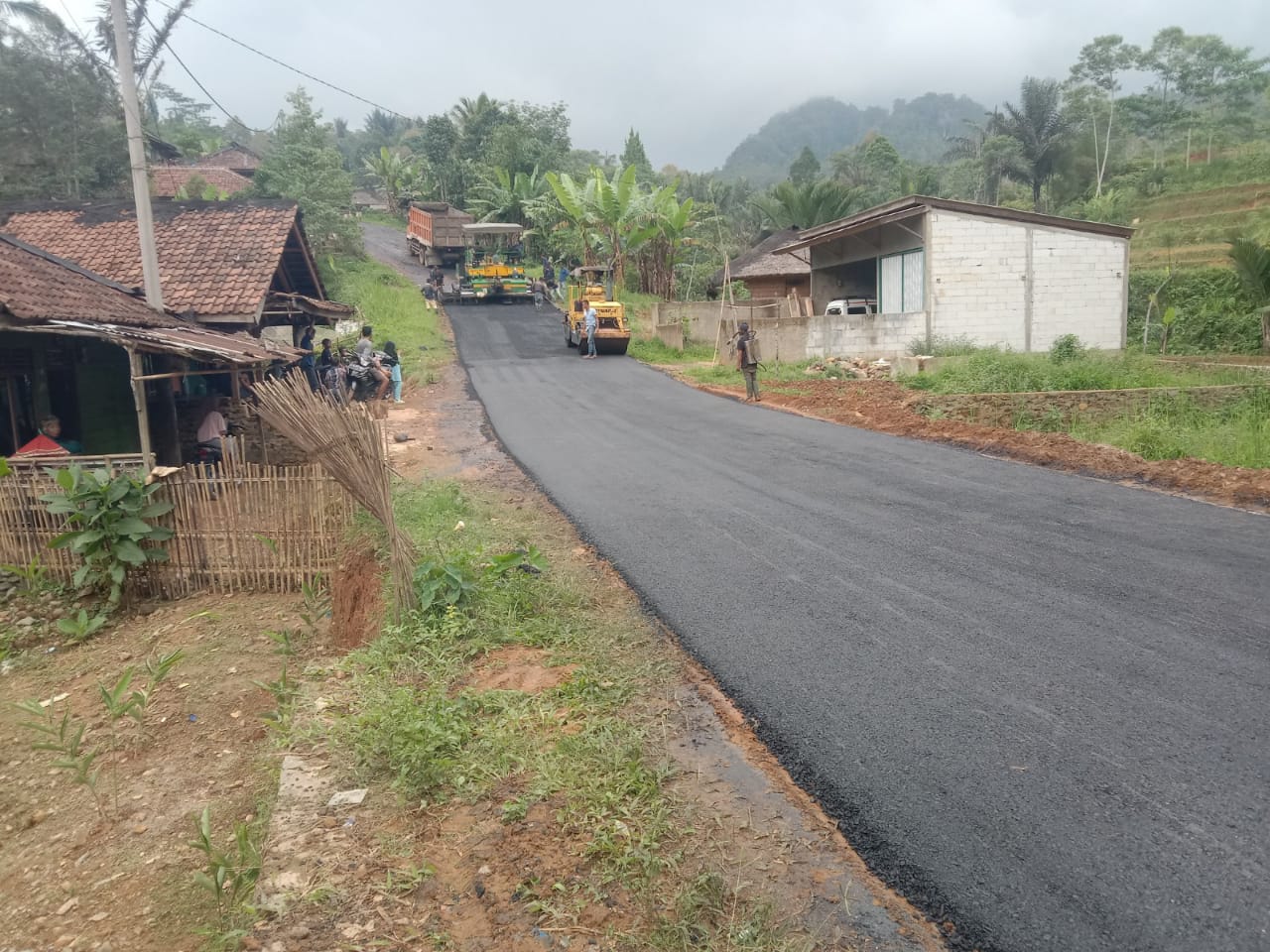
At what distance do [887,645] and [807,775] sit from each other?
1.52 meters

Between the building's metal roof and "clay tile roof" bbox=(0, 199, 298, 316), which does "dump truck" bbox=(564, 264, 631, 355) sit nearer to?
the building's metal roof

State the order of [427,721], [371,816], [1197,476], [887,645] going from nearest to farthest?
[371,816]
[427,721]
[887,645]
[1197,476]

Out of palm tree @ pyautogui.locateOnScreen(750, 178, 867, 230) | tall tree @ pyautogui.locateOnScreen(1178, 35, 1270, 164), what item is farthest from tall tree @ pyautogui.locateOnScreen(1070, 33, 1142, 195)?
palm tree @ pyautogui.locateOnScreen(750, 178, 867, 230)

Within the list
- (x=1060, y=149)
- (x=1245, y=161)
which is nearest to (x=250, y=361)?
(x=1060, y=149)

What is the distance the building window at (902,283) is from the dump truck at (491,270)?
15359mm

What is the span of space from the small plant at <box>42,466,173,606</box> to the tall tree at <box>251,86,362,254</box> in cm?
2618

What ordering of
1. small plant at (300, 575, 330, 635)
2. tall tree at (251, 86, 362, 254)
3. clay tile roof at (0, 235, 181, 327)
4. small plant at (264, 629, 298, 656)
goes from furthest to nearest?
tall tree at (251, 86, 362, 254), clay tile roof at (0, 235, 181, 327), small plant at (300, 575, 330, 635), small plant at (264, 629, 298, 656)

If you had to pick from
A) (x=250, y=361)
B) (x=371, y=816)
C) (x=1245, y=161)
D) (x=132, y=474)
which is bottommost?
(x=371, y=816)

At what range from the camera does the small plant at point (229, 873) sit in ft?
13.0

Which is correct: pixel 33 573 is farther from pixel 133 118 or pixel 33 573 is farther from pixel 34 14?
pixel 34 14

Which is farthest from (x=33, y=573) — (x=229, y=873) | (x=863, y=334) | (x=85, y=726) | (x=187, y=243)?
(x=863, y=334)

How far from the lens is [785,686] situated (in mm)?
4953

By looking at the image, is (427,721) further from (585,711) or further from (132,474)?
(132,474)

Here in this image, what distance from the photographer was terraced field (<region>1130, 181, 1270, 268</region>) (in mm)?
34125
